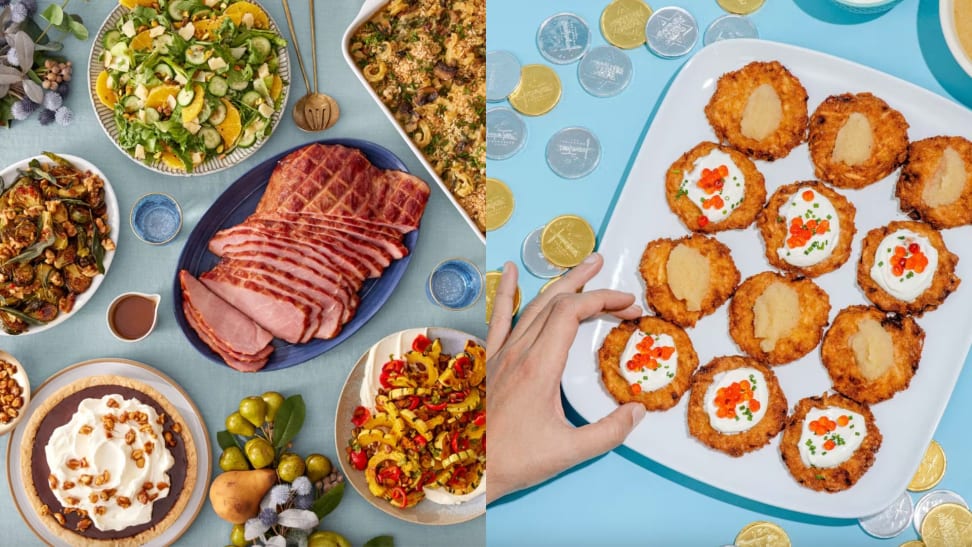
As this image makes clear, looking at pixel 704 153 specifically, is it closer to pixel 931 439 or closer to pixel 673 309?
pixel 673 309

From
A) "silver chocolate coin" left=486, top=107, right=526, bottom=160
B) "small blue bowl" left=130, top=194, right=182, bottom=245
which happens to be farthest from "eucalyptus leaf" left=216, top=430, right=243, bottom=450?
"silver chocolate coin" left=486, top=107, right=526, bottom=160

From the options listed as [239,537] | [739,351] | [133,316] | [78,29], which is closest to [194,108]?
[78,29]

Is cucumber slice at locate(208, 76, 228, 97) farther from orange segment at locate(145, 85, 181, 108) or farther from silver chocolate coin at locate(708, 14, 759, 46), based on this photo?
silver chocolate coin at locate(708, 14, 759, 46)

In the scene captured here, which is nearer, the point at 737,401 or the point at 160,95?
the point at 737,401

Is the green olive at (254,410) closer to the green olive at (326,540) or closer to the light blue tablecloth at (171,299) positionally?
the light blue tablecloth at (171,299)

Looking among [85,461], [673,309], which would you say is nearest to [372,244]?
[673,309]

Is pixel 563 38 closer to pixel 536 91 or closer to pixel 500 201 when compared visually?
pixel 536 91
